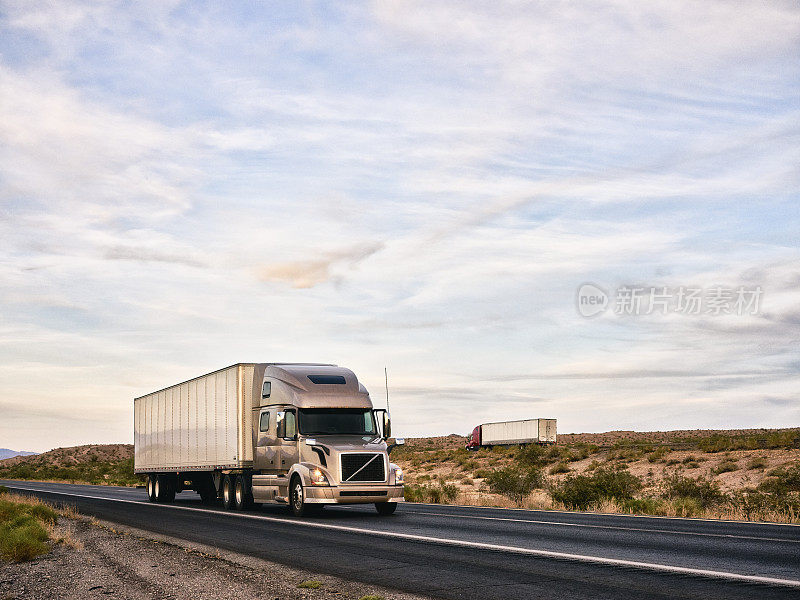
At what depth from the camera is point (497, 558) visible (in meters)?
12.4

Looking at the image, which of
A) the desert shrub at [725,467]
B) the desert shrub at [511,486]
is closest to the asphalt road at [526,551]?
the desert shrub at [511,486]

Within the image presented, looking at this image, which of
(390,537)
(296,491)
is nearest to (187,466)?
(296,491)

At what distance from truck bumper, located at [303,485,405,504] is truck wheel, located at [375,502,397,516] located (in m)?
0.68

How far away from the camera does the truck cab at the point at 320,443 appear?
21.3 m

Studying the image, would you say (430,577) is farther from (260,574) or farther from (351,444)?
(351,444)

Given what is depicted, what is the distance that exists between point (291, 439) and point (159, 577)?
10.6m

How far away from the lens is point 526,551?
13.1 metres

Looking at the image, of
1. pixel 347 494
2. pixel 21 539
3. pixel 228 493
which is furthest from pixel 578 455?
pixel 21 539

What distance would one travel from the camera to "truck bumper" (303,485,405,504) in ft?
69.3

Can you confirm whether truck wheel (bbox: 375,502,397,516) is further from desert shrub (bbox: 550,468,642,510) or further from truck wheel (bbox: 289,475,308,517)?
desert shrub (bbox: 550,468,642,510)

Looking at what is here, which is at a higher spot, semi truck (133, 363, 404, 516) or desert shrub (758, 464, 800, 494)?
semi truck (133, 363, 404, 516)

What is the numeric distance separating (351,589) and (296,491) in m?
12.2

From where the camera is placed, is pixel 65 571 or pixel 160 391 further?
pixel 160 391

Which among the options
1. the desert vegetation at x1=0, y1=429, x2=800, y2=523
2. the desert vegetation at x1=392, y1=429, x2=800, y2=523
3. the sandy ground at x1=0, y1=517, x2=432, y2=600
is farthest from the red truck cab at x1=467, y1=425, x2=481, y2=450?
the sandy ground at x1=0, y1=517, x2=432, y2=600
